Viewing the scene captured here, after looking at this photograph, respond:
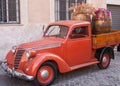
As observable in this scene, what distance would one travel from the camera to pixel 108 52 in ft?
26.7

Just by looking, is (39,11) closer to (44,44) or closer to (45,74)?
(44,44)

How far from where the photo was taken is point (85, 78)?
7.01m

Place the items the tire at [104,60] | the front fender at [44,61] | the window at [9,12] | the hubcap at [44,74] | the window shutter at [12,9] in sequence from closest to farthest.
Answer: the front fender at [44,61]
the hubcap at [44,74]
the tire at [104,60]
the window at [9,12]
the window shutter at [12,9]

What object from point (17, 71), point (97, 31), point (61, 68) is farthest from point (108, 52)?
point (17, 71)

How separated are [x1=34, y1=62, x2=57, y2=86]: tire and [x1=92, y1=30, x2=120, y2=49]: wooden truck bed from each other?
1.82 meters

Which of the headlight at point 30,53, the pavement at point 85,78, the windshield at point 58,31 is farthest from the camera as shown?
the windshield at point 58,31

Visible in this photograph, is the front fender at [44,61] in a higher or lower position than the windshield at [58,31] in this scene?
lower

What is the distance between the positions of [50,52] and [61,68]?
1.71 feet

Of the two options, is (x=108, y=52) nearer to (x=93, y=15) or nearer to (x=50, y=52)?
(x=93, y=15)

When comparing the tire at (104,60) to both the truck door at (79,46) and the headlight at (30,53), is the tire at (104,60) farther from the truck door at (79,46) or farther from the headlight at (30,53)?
the headlight at (30,53)

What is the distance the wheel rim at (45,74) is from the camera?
616 centimetres

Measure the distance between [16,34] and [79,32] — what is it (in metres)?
2.92

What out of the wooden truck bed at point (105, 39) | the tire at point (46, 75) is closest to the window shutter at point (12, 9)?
the wooden truck bed at point (105, 39)

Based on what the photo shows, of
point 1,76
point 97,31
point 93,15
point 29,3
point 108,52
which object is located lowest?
point 1,76
